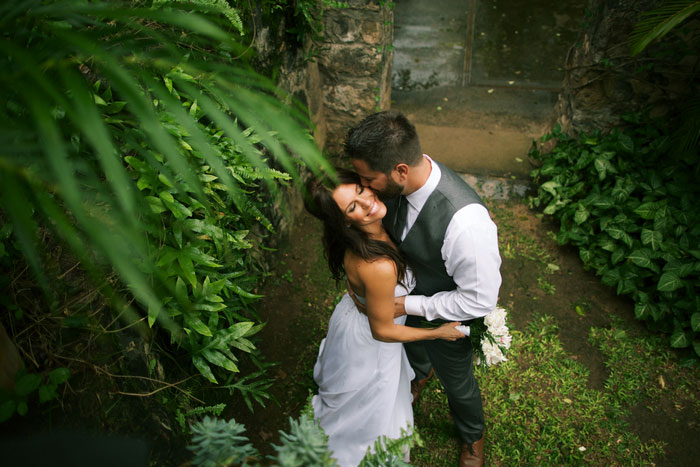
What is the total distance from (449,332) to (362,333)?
1.63ft

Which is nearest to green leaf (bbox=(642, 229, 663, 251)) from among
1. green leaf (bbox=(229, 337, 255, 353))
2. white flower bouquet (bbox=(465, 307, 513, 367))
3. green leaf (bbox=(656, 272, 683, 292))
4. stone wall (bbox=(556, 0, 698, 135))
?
green leaf (bbox=(656, 272, 683, 292))

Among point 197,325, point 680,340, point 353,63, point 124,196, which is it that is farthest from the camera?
point 353,63

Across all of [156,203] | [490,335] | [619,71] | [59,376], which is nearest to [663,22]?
[619,71]

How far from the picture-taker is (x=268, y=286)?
12.2 ft

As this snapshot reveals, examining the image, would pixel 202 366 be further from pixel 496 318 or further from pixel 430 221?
pixel 496 318

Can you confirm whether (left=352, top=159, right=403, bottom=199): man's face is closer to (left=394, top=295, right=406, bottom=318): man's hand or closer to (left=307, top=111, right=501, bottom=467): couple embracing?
(left=307, top=111, right=501, bottom=467): couple embracing

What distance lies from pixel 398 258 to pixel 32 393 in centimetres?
165

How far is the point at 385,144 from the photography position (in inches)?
77.0

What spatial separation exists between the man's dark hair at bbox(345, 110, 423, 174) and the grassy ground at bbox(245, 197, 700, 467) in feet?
6.13

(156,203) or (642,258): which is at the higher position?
(156,203)

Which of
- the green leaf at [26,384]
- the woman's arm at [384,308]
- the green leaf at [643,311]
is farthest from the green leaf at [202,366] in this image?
the green leaf at [643,311]

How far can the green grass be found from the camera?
2758 mm

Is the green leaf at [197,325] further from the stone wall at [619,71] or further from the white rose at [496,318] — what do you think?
the stone wall at [619,71]

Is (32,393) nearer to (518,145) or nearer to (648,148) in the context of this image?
(648,148)
